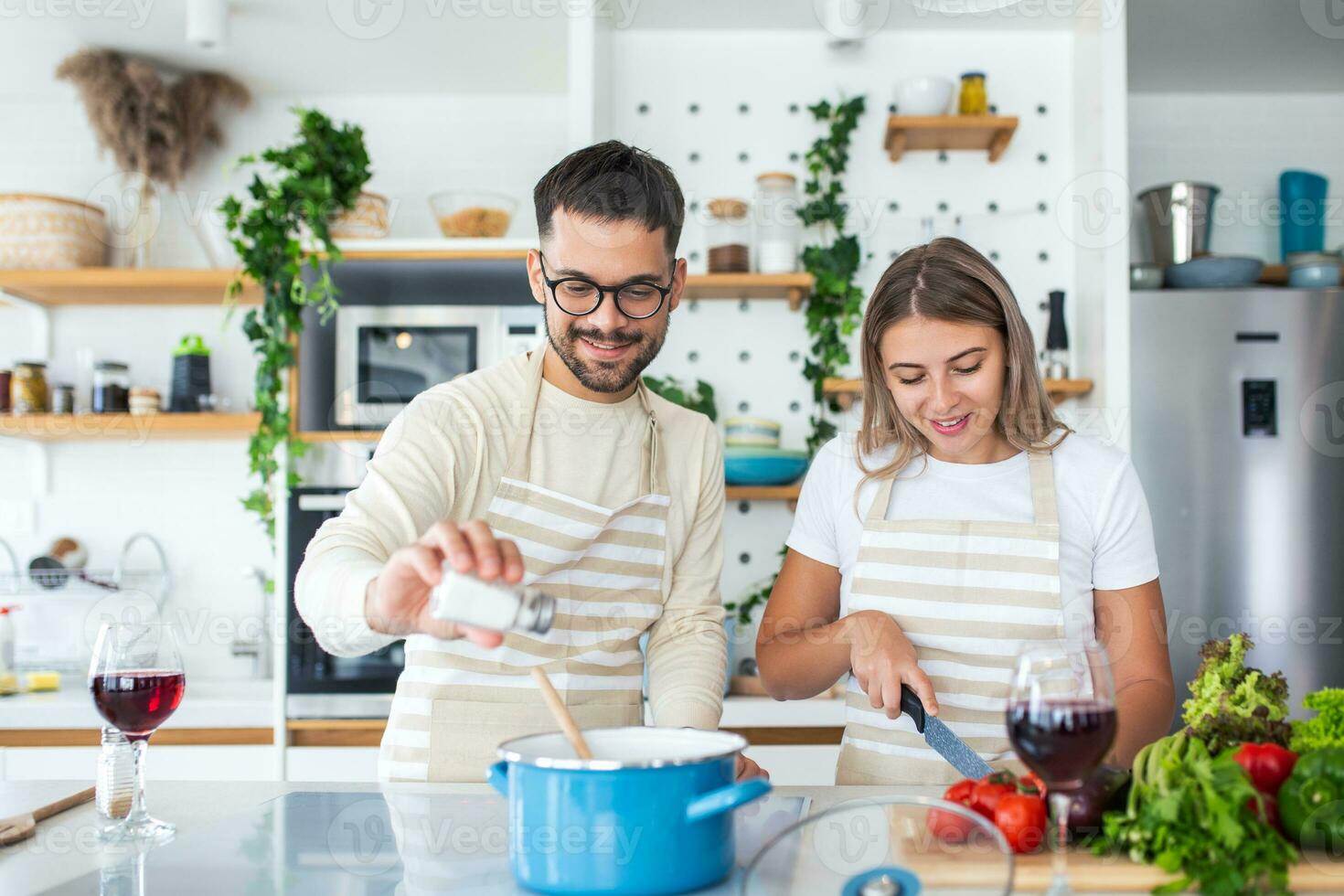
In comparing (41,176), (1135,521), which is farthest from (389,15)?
(1135,521)

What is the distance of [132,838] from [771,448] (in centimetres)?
203

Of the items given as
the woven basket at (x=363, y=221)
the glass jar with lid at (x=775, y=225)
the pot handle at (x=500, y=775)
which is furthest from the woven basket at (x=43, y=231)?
the pot handle at (x=500, y=775)

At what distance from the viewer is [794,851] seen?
96 centimetres

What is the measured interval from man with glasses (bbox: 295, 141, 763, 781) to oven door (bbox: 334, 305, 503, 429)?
1.30 meters

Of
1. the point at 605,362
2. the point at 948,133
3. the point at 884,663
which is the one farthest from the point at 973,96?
the point at 884,663

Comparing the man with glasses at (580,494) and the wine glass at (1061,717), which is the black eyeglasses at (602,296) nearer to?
the man with glasses at (580,494)

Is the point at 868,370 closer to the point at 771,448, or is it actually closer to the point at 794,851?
the point at 794,851

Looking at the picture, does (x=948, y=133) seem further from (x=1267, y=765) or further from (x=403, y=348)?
(x=1267, y=765)

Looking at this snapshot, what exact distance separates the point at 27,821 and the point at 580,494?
0.73m

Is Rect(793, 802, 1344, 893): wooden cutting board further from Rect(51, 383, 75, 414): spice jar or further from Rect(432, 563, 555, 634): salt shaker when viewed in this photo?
Rect(51, 383, 75, 414): spice jar

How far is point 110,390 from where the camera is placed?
3057 mm

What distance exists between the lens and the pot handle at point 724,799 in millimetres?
809

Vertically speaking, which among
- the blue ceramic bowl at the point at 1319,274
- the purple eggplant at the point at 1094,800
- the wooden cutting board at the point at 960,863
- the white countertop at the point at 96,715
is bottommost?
the white countertop at the point at 96,715

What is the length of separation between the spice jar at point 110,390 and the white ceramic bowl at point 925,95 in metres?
2.32
